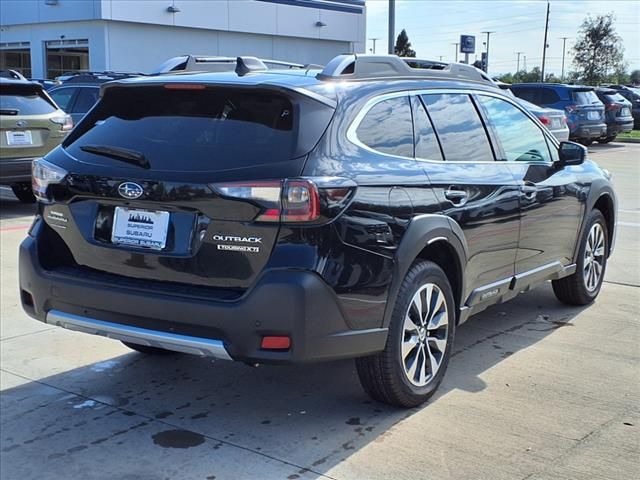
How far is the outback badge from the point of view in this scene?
3.84m

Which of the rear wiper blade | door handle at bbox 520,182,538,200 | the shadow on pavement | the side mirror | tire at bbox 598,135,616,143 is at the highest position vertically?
the rear wiper blade

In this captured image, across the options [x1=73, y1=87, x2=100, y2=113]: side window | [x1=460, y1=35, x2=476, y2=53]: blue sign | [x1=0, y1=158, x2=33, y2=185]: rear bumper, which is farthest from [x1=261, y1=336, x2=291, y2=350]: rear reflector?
[x1=460, y1=35, x2=476, y2=53]: blue sign

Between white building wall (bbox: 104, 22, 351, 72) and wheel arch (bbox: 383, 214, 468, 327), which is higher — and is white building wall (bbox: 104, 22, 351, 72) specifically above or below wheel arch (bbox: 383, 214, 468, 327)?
above

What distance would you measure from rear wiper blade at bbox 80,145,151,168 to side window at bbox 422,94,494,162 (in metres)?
1.69

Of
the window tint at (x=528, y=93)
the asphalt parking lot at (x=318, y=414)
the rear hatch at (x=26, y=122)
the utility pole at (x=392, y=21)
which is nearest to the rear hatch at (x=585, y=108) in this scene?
the window tint at (x=528, y=93)

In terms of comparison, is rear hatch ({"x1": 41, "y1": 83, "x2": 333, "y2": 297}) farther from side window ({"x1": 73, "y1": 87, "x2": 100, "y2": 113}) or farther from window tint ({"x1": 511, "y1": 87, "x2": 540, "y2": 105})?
window tint ({"x1": 511, "y1": 87, "x2": 540, "y2": 105})

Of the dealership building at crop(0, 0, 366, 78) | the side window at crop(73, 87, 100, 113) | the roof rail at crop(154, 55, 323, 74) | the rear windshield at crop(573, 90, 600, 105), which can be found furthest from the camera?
the dealership building at crop(0, 0, 366, 78)

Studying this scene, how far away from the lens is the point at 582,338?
5.59 metres

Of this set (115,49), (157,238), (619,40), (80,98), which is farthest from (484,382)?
(619,40)

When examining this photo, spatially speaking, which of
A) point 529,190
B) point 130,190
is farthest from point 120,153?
point 529,190

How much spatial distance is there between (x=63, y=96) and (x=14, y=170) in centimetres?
544

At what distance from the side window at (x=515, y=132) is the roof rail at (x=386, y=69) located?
9.0 inches

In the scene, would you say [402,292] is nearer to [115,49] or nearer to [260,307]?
[260,307]

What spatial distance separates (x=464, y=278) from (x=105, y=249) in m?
2.01
